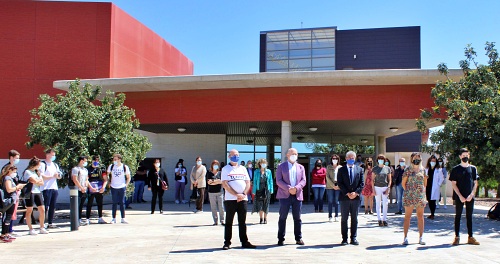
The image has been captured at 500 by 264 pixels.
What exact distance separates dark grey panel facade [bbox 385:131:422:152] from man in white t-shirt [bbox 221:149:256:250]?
2619 centimetres

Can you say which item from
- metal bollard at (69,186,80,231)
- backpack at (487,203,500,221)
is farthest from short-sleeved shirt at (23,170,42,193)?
backpack at (487,203,500,221)

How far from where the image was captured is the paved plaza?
25.0ft

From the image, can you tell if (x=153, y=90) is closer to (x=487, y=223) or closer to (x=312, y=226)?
(x=312, y=226)

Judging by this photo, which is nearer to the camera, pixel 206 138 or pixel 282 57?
pixel 206 138

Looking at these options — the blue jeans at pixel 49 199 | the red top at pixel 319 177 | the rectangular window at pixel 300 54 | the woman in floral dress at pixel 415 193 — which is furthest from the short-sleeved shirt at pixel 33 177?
the rectangular window at pixel 300 54

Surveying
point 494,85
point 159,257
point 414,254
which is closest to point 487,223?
point 494,85

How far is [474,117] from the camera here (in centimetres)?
1270

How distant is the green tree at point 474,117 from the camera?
12.3 metres

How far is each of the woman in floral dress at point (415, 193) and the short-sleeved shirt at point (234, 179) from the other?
2992mm

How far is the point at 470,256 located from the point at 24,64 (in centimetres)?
1843

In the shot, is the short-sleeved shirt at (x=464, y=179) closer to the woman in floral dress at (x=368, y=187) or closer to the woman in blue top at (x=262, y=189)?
the woman in floral dress at (x=368, y=187)

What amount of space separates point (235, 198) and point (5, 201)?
4.51m

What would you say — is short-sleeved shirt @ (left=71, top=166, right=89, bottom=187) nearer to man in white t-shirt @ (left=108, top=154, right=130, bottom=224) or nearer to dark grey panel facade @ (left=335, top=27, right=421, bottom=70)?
man in white t-shirt @ (left=108, top=154, right=130, bottom=224)

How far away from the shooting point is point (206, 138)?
77.8ft
